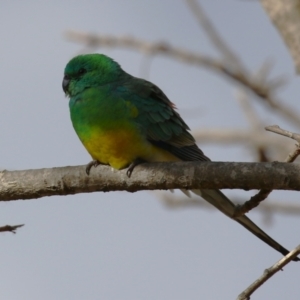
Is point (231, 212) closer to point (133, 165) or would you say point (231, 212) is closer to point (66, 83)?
point (133, 165)

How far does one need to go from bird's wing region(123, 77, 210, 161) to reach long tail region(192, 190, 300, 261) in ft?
1.25

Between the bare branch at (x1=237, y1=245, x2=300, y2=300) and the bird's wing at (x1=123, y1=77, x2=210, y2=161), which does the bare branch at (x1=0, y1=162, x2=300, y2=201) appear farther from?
the bird's wing at (x1=123, y1=77, x2=210, y2=161)

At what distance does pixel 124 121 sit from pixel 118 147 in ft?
0.84

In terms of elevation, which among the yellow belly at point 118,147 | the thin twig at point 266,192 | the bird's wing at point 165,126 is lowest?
the thin twig at point 266,192

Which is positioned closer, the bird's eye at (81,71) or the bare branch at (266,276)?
the bare branch at (266,276)

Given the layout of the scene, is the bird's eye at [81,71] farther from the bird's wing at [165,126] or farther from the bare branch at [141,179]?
the bare branch at [141,179]

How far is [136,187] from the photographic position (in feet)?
14.1

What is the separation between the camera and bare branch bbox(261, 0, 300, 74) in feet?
16.4

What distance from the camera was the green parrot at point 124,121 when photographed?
17.1ft

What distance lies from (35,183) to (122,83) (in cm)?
176

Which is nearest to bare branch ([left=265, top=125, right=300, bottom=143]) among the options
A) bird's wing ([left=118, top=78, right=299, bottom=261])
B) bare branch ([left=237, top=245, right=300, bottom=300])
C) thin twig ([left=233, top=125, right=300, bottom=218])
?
thin twig ([left=233, top=125, right=300, bottom=218])

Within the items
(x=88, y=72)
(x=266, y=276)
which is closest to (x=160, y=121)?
(x=88, y=72)

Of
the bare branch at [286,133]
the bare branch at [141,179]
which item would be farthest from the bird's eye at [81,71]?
the bare branch at [286,133]

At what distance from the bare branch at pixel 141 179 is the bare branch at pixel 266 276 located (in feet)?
1.29
